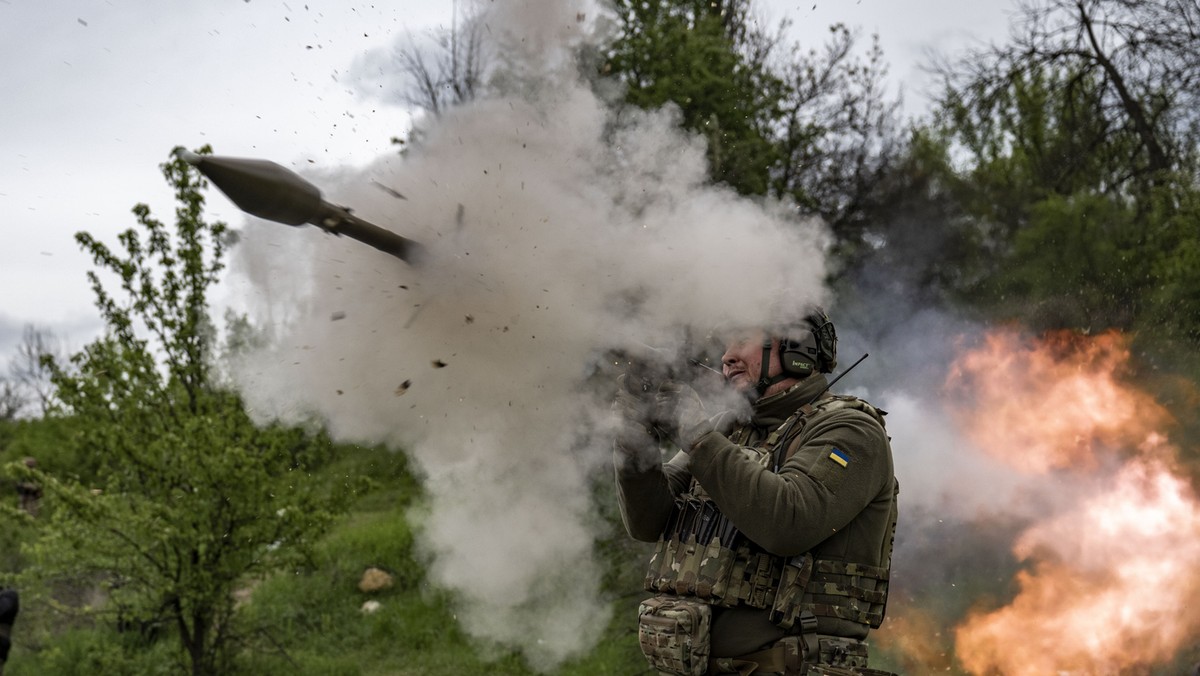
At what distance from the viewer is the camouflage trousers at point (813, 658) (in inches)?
135

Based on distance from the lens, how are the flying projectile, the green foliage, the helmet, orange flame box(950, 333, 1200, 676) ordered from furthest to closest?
the green foliage, orange flame box(950, 333, 1200, 676), the helmet, the flying projectile

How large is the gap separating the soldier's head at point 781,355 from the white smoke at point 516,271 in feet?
0.33

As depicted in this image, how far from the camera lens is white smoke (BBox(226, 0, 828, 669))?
4023 mm

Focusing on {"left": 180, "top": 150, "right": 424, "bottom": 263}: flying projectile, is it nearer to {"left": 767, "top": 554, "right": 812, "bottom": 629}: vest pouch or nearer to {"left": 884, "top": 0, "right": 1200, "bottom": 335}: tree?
{"left": 767, "top": 554, "right": 812, "bottom": 629}: vest pouch

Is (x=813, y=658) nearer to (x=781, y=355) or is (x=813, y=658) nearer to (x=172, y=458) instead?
(x=781, y=355)

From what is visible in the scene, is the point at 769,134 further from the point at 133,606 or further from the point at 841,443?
the point at 841,443

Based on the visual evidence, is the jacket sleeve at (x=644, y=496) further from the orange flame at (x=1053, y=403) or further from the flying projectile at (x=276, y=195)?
the orange flame at (x=1053, y=403)

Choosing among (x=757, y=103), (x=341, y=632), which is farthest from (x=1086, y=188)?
(x=341, y=632)

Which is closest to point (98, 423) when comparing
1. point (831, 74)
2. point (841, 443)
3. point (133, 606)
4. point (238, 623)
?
point (133, 606)

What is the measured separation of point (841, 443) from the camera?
3.55 metres

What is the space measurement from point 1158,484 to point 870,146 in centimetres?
712

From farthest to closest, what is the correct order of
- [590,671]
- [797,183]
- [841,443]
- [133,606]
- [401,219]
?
[797,183], [590,671], [133,606], [401,219], [841,443]

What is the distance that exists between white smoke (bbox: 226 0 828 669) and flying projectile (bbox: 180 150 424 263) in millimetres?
251

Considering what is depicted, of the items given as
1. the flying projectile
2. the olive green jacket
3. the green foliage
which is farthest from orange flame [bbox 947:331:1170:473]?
the flying projectile
